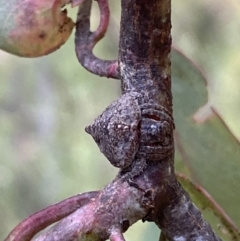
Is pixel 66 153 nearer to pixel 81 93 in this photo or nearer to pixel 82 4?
pixel 81 93

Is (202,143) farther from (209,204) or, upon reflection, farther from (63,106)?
(63,106)

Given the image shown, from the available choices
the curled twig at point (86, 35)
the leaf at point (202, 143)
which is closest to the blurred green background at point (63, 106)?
the leaf at point (202, 143)

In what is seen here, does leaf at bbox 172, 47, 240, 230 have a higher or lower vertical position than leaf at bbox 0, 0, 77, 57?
lower

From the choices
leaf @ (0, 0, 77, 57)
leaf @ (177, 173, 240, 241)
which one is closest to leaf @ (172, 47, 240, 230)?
leaf @ (177, 173, 240, 241)

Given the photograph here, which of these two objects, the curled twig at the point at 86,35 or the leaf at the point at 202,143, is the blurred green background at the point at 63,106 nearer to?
the leaf at the point at 202,143

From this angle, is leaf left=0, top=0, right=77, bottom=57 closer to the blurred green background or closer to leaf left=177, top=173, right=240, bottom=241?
leaf left=177, top=173, right=240, bottom=241

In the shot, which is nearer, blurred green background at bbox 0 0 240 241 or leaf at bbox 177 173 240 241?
leaf at bbox 177 173 240 241
